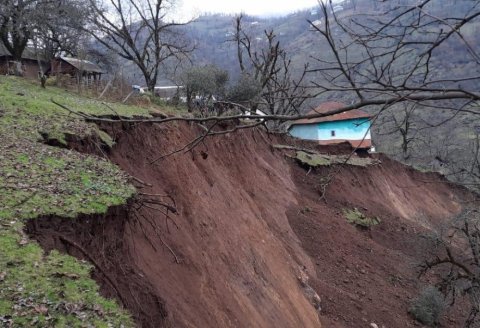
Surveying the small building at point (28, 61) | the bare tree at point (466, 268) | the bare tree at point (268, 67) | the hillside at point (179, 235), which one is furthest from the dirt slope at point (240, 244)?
the small building at point (28, 61)

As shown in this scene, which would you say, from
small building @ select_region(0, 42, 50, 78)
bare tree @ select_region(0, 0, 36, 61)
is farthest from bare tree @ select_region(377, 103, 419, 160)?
small building @ select_region(0, 42, 50, 78)

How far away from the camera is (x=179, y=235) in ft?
33.7

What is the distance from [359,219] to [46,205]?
57.2ft

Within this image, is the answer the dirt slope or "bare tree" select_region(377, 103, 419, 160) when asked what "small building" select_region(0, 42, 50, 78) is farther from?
"bare tree" select_region(377, 103, 419, 160)

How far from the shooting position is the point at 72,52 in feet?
122

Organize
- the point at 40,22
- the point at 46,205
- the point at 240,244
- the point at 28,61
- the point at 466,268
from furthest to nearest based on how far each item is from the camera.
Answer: the point at 28,61, the point at 40,22, the point at 240,244, the point at 466,268, the point at 46,205

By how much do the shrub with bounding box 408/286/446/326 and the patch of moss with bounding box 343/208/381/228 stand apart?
6.49 meters

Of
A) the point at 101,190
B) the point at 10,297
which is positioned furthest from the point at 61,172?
the point at 10,297

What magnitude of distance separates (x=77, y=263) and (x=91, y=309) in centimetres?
88

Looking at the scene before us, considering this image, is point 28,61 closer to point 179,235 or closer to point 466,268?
point 179,235

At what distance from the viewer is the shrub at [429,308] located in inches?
574

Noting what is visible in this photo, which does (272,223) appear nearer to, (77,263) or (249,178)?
(249,178)

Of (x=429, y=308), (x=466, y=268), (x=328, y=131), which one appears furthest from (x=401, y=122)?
(x=328, y=131)

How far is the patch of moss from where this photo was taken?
2154cm
